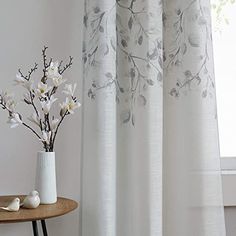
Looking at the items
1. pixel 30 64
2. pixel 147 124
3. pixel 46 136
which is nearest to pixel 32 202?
pixel 46 136

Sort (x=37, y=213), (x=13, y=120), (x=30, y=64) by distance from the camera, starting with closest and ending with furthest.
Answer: (x=37, y=213) < (x=13, y=120) < (x=30, y=64)

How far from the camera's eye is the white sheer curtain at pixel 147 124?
117 cm

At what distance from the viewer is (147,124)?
118 centimetres

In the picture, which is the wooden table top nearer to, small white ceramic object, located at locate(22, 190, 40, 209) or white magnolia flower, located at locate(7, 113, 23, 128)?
small white ceramic object, located at locate(22, 190, 40, 209)

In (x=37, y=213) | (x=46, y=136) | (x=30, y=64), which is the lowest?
(x=37, y=213)

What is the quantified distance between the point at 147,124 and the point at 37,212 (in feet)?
1.52

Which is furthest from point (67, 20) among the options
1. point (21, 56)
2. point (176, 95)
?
point (176, 95)

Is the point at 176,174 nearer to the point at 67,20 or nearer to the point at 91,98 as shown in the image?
the point at 91,98

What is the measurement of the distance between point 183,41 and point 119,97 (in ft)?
1.02

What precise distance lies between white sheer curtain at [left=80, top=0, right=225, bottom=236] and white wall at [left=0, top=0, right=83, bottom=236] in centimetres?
16

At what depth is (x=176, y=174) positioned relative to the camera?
48.8 inches

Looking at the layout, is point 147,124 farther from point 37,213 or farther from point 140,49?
point 37,213

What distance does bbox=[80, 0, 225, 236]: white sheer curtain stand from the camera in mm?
1168

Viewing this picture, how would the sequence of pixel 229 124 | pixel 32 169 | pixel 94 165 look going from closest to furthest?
1. pixel 94 165
2. pixel 32 169
3. pixel 229 124
